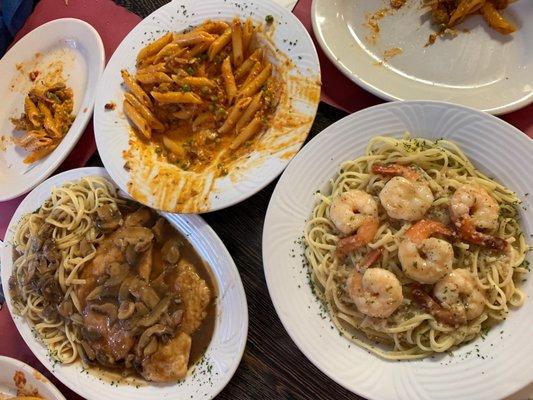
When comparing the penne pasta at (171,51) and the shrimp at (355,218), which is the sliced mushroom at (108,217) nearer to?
the penne pasta at (171,51)

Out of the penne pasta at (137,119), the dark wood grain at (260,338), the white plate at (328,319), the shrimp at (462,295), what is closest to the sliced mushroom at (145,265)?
the dark wood grain at (260,338)

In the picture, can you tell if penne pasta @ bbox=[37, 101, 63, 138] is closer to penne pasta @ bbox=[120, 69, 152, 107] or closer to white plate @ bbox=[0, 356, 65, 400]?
penne pasta @ bbox=[120, 69, 152, 107]

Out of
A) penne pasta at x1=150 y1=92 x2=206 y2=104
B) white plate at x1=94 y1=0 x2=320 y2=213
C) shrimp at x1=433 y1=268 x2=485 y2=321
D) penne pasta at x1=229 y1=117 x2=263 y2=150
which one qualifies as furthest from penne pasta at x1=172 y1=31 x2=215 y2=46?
shrimp at x1=433 y1=268 x2=485 y2=321

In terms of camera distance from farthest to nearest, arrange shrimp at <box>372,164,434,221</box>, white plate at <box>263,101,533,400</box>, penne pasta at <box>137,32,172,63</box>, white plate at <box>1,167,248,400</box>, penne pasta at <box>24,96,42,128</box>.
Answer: penne pasta at <box>24,96,42,128</box>, penne pasta at <box>137,32,172,63</box>, white plate at <box>1,167,248,400</box>, shrimp at <box>372,164,434,221</box>, white plate at <box>263,101,533,400</box>

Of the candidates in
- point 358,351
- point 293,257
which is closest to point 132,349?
point 293,257

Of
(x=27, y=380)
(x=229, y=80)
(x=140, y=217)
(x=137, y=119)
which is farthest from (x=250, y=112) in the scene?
(x=27, y=380)

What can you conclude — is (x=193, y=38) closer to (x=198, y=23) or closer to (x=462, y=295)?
(x=198, y=23)
